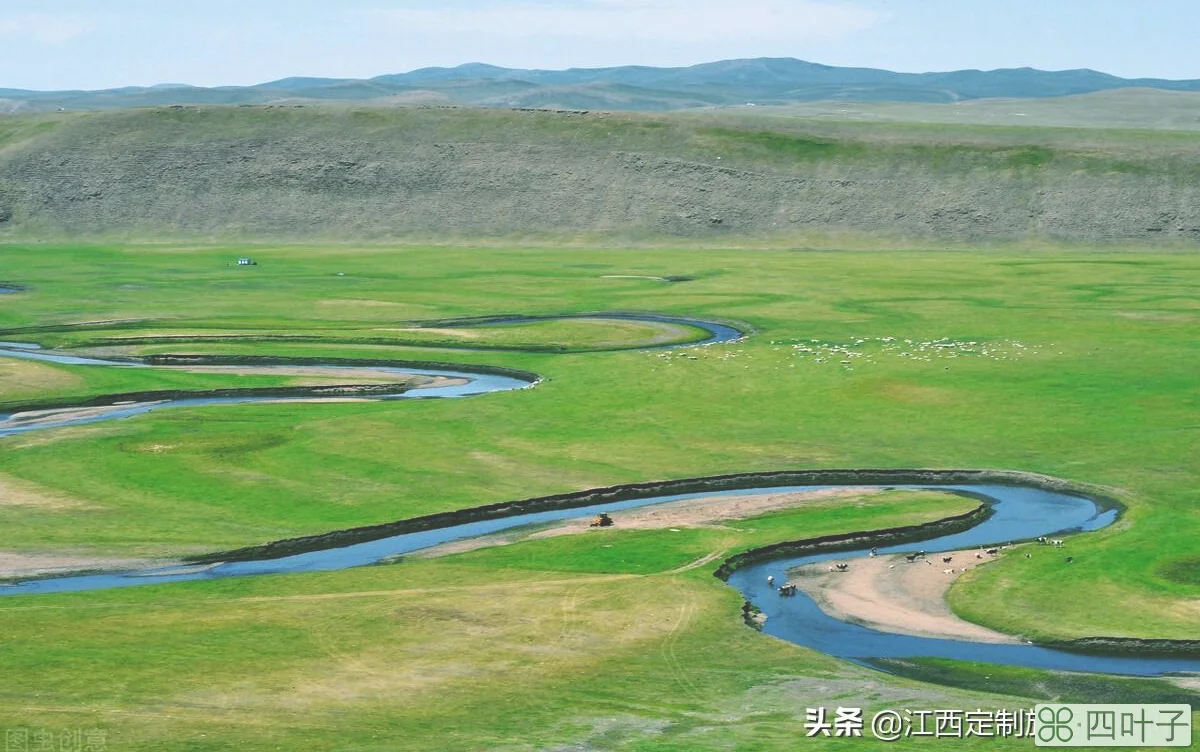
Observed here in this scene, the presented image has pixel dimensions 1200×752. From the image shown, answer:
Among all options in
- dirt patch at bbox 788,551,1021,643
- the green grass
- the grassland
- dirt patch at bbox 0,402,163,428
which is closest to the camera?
the green grass

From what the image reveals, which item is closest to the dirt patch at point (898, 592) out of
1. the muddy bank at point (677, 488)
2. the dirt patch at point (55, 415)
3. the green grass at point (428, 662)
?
the green grass at point (428, 662)

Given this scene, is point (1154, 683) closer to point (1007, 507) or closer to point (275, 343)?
point (1007, 507)

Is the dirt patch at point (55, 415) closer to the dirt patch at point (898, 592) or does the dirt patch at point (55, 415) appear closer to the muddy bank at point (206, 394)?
the muddy bank at point (206, 394)

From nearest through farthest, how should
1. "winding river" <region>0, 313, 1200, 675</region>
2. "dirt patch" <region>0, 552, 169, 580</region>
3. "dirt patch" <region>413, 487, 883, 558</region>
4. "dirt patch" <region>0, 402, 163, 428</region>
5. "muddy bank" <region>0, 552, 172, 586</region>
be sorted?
"winding river" <region>0, 313, 1200, 675</region>
"muddy bank" <region>0, 552, 172, 586</region>
"dirt patch" <region>0, 552, 169, 580</region>
"dirt patch" <region>413, 487, 883, 558</region>
"dirt patch" <region>0, 402, 163, 428</region>

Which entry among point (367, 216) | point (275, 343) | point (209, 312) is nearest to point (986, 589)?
point (275, 343)

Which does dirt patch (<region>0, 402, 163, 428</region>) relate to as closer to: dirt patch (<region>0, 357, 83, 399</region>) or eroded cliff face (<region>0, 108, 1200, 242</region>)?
dirt patch (<region>0, 357, 83, 399</region>)

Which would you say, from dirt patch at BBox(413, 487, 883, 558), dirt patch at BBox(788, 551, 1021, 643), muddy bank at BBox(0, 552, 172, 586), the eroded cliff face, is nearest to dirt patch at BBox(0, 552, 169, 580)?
muddy bank at BBox(0, 552, 172, 586)
